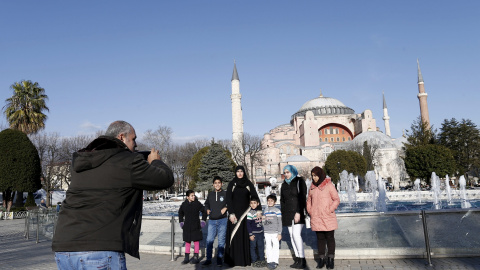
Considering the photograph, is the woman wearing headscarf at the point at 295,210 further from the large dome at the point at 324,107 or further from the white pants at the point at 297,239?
the large dome at the point at 324,107

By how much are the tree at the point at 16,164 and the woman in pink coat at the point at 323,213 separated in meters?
24.0

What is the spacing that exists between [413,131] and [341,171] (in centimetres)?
1160

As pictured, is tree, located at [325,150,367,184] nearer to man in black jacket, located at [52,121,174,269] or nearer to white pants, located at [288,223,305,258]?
white pants, located at [288,223,305,258]

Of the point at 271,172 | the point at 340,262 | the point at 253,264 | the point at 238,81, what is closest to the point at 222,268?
the point at 253,264

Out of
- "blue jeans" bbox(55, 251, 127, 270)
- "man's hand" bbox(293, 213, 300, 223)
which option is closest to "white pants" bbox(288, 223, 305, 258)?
"man's hand" bbox(293, 213, 300, 223)

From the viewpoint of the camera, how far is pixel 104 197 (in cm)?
235

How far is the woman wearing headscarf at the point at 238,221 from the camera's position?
273 inches

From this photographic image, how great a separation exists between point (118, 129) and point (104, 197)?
55 centimetres

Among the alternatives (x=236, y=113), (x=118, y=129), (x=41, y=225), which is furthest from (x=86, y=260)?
(x=236, y=113)

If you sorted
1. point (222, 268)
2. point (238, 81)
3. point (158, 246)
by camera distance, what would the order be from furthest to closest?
point (238, 81)
point (158, 246)
point (222, 268)

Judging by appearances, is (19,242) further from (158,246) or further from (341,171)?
(341,171)

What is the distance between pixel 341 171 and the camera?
56031mm

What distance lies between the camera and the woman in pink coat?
6453 mm

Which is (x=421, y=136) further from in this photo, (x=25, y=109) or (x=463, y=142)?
(x=25, y=109)
